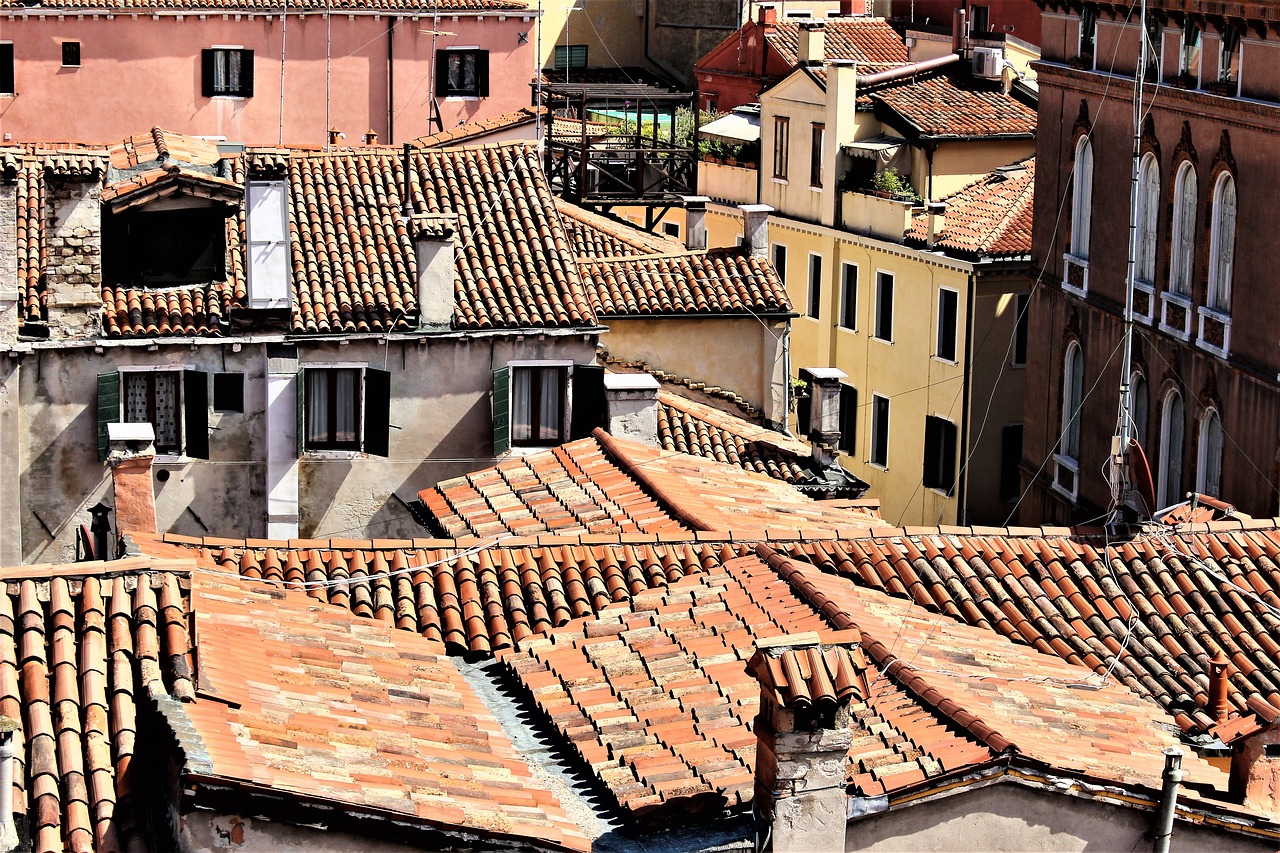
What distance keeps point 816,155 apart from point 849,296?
121 inches

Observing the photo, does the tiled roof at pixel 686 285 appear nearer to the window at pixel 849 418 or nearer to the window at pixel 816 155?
the window at pixel 849 418

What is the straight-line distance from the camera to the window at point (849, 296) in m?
41.6

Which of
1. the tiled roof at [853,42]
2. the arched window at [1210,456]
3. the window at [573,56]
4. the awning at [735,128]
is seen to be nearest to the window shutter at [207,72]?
the awning at [735,128]

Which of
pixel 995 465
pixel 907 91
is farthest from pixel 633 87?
pixel 995 465

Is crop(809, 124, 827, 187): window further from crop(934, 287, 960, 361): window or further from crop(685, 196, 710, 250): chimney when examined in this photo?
crop(685, 196, 710, 250): chimney

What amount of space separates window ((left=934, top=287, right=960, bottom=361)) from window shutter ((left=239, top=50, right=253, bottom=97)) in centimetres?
1520

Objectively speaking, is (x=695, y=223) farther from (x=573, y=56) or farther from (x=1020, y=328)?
(x=573, y=56)

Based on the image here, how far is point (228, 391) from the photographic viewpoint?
24078 millimetres

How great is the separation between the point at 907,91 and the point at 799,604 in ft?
96.0

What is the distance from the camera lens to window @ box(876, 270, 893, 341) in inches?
1588

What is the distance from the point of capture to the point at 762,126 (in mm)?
45312

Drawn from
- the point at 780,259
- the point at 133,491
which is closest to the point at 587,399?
the point at 133,491

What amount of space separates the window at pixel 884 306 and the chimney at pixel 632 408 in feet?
55.3

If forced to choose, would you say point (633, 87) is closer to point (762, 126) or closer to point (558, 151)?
point (558, 151)
